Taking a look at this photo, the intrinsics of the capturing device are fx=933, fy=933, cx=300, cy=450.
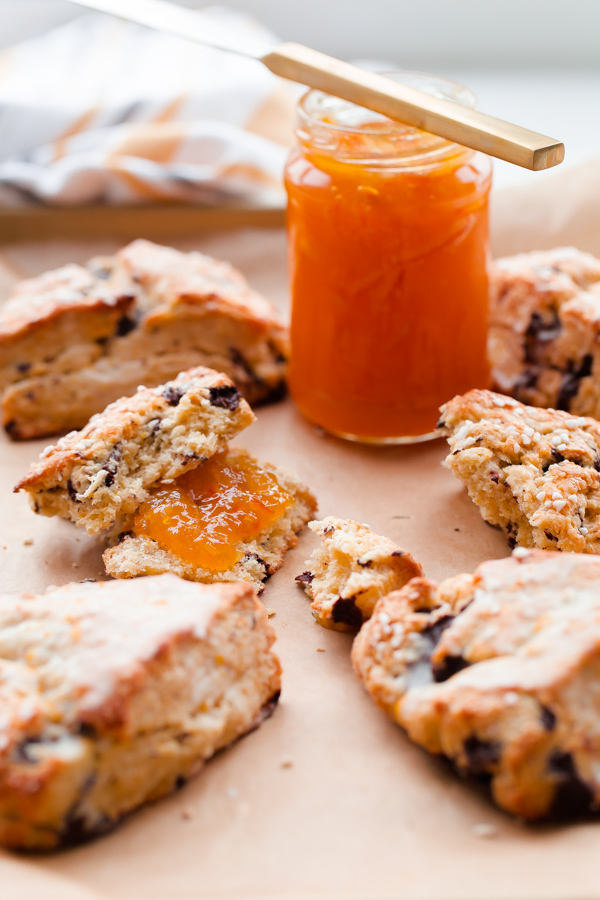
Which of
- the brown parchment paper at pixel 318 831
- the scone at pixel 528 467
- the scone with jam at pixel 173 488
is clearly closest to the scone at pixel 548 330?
the scone at pixel 528 467

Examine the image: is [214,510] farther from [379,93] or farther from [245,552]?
[379,93]

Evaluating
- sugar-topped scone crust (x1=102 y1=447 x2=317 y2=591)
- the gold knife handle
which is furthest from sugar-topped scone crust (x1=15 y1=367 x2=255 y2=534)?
the gold knife handle

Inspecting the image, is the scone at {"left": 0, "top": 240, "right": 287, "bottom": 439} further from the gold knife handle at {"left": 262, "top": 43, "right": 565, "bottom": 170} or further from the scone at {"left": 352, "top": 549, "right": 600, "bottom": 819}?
the scone at {"left": 352, "top": 549, "right": 600, "bottom": 819}

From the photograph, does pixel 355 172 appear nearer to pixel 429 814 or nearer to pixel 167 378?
pixel 167 378

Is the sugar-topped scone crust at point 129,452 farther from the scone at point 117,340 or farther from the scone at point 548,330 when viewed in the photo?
the scone at point 548,330

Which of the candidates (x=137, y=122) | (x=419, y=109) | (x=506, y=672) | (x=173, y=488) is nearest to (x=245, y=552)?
(x=173, y=488)
